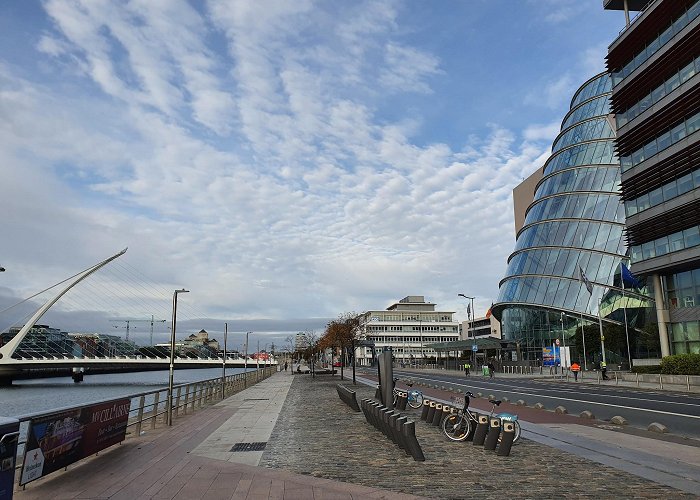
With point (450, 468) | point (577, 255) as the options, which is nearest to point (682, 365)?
point (577, 255)

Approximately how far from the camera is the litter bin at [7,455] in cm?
573

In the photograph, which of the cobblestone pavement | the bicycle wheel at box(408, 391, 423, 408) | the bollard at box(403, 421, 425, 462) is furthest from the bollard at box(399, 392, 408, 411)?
the bollard at box(403, 421, 425, 462)

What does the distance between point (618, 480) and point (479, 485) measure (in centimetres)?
231

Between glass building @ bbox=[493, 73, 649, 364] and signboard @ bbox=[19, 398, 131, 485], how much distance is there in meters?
55.5

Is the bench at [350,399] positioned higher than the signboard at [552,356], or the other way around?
the signboard at [552,356]

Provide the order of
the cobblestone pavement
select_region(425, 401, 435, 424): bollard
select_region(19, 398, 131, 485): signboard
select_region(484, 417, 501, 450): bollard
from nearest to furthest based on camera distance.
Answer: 1. select_region(19, 398, 131, 485): signboard
2. the cobblestone pavement
3. select_region(484, 417, 501, 450): bollard
4. select_region(425, 401, 435, 424): bollard

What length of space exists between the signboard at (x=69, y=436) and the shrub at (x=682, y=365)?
35.8 meters

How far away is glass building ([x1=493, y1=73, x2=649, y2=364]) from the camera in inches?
2431

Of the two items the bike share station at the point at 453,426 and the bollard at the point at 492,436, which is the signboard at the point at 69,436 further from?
the bollard at the point at 492,436

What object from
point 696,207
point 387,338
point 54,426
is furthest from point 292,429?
point 387,338

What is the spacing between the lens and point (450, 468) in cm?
969

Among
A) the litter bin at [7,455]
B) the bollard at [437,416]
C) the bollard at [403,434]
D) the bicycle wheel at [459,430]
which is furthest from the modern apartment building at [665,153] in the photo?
the litter bin at [7,455]

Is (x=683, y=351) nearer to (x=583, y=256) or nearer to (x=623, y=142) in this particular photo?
(x=623, y=142)

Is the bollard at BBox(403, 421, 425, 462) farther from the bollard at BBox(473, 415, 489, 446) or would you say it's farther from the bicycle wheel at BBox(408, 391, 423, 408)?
the bicycle wheel at BBox(408, 391, 423, 408)
